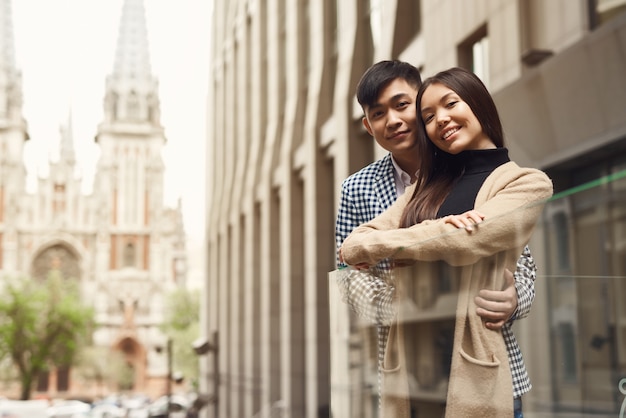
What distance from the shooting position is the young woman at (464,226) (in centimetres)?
223

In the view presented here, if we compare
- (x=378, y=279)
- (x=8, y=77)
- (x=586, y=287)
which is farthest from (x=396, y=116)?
(x=8, y=77)

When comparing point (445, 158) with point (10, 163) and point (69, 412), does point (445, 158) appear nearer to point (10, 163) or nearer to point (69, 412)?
point (69, 412)

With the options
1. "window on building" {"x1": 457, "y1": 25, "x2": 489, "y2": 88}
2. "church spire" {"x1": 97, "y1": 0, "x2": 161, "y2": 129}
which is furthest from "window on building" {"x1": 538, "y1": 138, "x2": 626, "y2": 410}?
"church spire" {"x1": 97, "y1": 0, "x2": 161, "y2": 129}

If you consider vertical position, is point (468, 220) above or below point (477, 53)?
below

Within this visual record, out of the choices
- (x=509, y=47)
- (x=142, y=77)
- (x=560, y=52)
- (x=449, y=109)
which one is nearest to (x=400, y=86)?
(x=449, y=109)

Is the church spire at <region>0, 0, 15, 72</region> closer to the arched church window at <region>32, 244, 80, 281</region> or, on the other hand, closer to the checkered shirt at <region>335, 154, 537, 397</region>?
the arched church window at <region>32, 244, 80, 281</region>

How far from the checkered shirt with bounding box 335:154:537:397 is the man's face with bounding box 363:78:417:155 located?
0.18 meters

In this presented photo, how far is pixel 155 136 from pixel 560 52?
7640 cm

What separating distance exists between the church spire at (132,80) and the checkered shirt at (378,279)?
81.6m

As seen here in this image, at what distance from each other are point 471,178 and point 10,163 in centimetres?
8094

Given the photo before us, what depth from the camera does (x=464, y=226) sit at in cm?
226

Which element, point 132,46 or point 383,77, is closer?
point 383,77

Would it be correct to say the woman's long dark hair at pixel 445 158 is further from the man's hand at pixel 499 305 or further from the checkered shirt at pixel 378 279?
the man's hand at pixel 499 305

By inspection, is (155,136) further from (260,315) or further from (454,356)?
(454,356)
